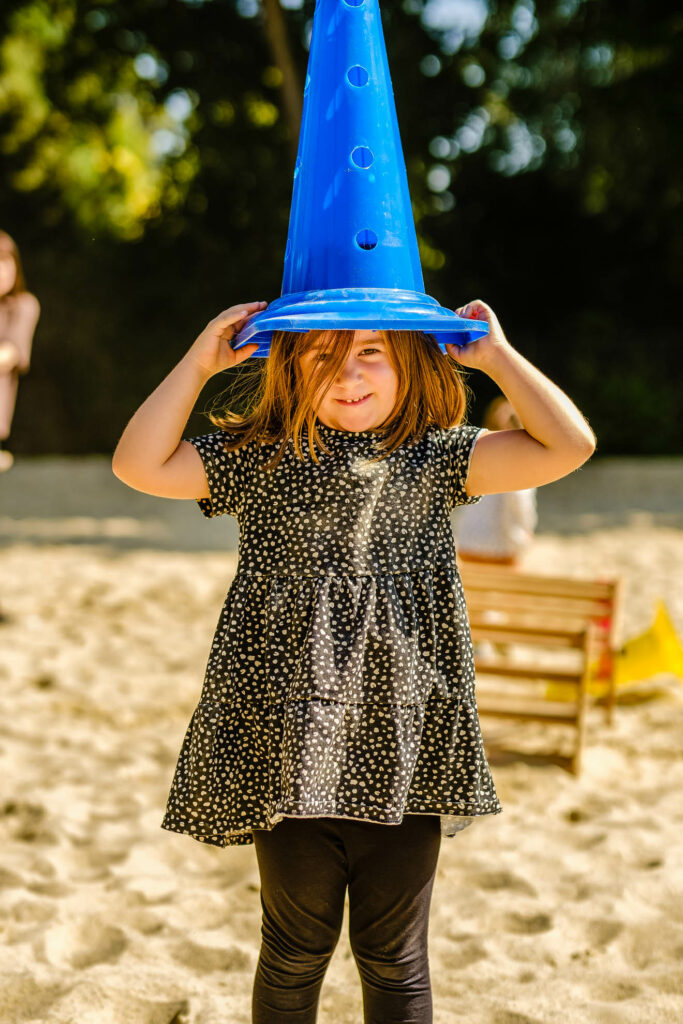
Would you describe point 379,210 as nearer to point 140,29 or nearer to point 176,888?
point 176,888

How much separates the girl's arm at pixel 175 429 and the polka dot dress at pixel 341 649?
0.14 feet

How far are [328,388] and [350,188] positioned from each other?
14.4 inches

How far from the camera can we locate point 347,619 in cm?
176

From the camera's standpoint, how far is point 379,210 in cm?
184

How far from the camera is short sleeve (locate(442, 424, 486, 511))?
6.11 ft

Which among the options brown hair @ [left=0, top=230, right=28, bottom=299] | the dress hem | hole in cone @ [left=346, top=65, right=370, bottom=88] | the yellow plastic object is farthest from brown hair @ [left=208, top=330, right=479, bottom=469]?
brown hair @ [left=0, top=230, right=28, bottom=299]

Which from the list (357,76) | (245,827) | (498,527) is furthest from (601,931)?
(498,527)

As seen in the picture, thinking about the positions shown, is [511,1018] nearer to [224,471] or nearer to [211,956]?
[211,956]

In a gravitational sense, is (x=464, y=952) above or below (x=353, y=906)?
below

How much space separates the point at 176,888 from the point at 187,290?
13.9 metres

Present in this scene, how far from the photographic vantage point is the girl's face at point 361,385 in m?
1.79

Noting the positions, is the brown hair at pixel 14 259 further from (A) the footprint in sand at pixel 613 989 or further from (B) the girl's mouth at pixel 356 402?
(A) the footprint in sand at pixel 613 989

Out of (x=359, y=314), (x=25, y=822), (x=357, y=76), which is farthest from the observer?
(x=25, y=822)

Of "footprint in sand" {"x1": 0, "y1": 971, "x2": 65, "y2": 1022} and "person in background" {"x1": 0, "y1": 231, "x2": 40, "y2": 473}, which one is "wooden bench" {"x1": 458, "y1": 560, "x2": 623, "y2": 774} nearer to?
"footprint in sand" {"x1": 0, "y1": 971, "x2": 65, "y2": 1022}
